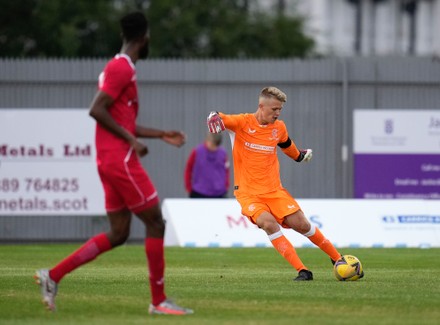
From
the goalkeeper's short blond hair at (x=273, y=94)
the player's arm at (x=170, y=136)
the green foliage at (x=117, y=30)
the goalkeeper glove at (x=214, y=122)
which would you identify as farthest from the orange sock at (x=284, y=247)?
the green foliage at (x=117, y=30)

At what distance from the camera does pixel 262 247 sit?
74.2ft

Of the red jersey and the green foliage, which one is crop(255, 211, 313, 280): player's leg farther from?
the green foliage

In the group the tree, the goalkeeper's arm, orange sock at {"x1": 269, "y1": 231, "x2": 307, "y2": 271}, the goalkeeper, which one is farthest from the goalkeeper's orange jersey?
the tree

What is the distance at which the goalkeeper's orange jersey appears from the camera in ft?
47.1

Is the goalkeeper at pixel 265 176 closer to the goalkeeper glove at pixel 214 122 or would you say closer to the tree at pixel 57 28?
the goalkeeper glove at pixel 214 122

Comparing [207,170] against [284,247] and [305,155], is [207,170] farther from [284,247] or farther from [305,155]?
[284,247]

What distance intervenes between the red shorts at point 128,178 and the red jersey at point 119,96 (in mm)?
77

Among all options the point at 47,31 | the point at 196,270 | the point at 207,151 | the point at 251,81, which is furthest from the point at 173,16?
the point at 196,270

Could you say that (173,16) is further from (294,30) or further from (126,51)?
(126,51)

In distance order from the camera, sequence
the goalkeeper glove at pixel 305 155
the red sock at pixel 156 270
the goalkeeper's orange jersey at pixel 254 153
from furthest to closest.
→ the goalkeeper glove at pixel 305 155
the goalkeeper's orange jersey at pixel 254 153
the red sock at pixel 156 270

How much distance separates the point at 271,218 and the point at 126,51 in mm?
4218

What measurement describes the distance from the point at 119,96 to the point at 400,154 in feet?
57.6

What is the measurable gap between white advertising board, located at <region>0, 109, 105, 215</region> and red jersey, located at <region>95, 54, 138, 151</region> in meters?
16.2

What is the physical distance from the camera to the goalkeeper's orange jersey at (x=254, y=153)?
565 inches
